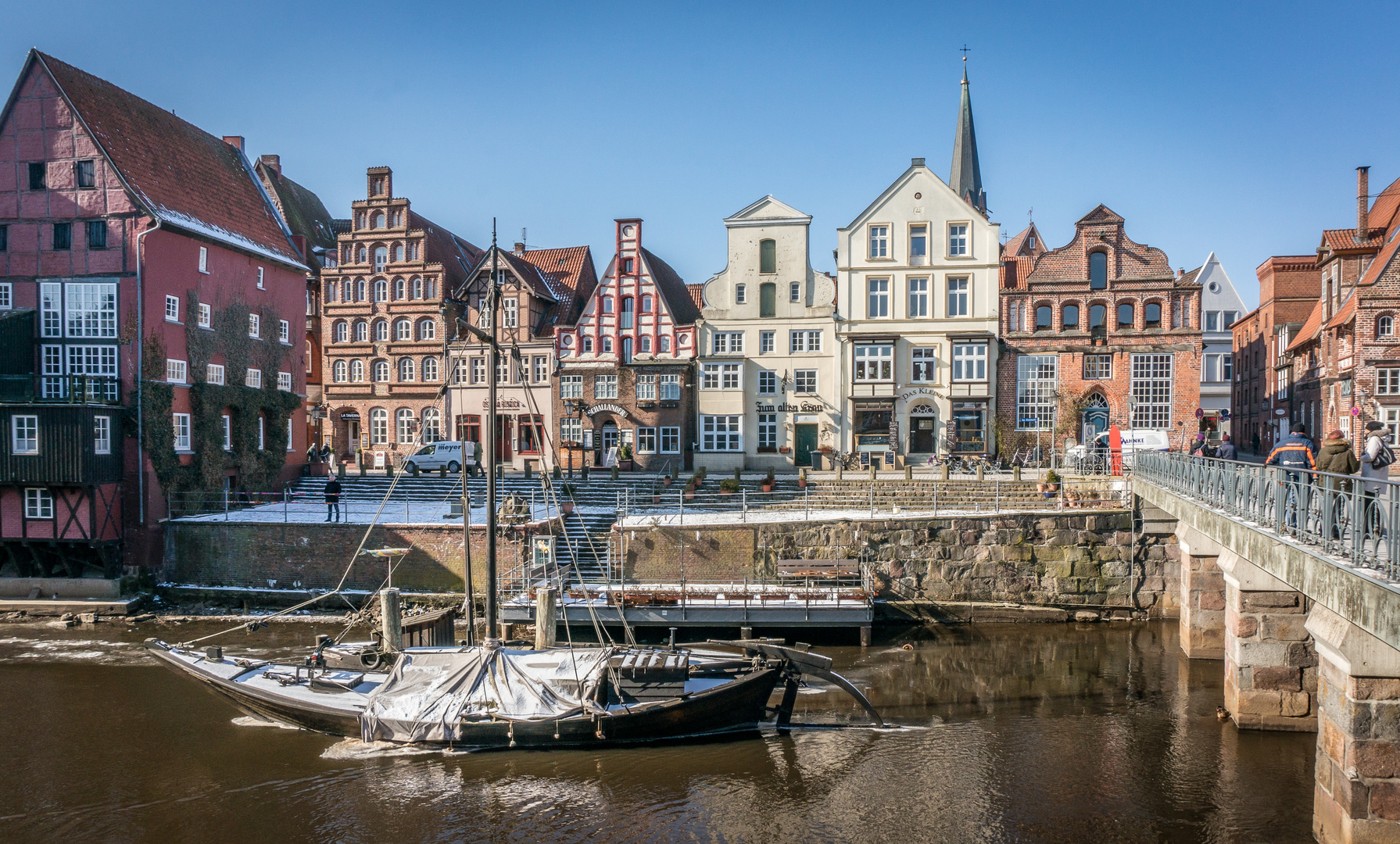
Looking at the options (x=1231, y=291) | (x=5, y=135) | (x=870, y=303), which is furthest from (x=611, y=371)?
(x=1231, y=291)

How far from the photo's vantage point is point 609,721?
15594mm

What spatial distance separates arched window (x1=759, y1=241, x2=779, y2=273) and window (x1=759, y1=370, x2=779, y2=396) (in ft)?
15.9

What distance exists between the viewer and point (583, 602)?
22.9 m

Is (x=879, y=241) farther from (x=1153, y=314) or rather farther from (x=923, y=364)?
(x=1153, y=314)

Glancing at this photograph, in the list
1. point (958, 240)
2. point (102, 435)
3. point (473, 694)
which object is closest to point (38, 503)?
point (102, 435)

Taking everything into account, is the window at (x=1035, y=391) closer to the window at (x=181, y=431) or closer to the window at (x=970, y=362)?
the window at (x=970, y=362)

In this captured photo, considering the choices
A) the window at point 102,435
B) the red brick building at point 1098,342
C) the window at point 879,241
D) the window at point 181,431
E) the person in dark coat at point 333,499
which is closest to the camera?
the window at point 102,435

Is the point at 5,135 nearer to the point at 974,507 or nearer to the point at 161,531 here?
the point at 161,531

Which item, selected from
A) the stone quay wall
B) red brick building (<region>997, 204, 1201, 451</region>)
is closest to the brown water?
the stone quay wall

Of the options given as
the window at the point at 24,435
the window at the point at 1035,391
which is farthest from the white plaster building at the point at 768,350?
the window at the point at 24,435

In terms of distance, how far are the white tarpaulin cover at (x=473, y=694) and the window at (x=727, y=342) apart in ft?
82.1

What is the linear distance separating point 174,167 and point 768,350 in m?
26.0

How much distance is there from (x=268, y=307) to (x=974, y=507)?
3014cm

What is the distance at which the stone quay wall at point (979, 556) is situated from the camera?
84.8ft
